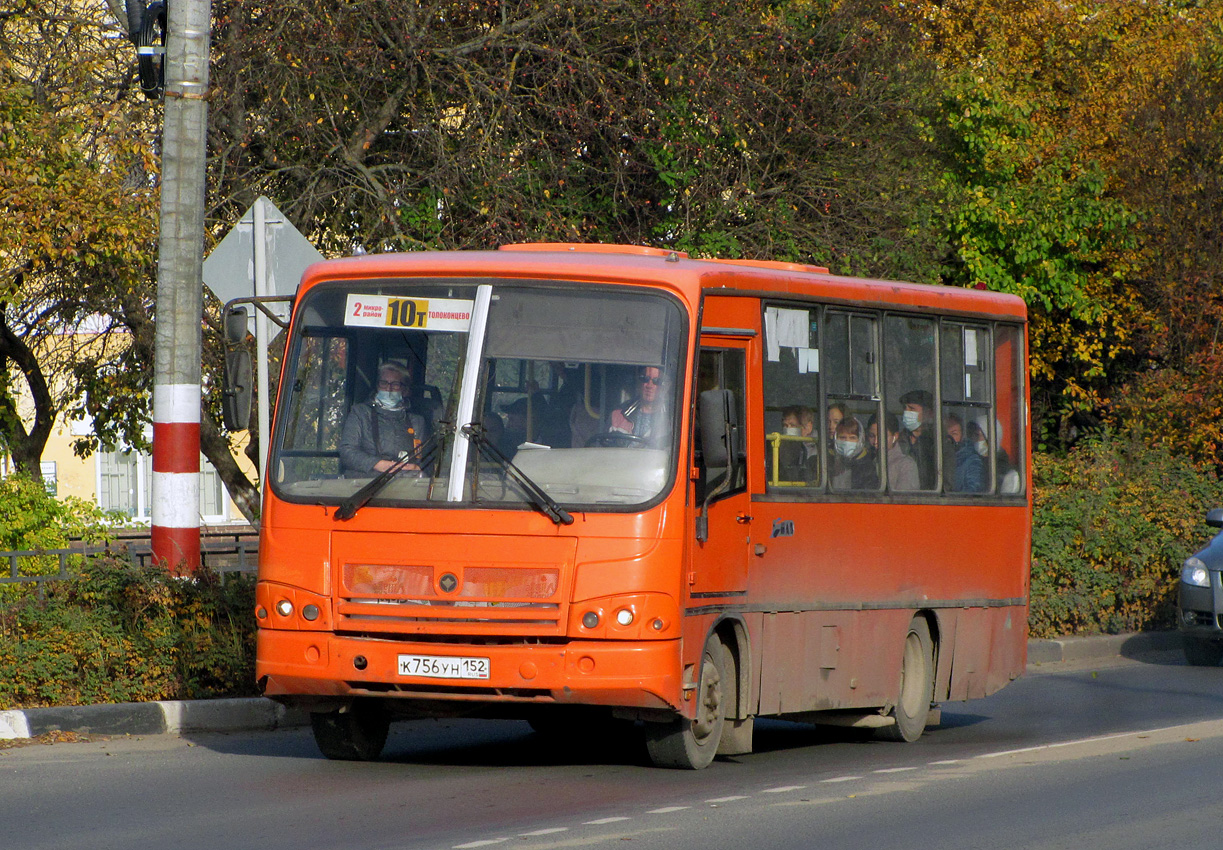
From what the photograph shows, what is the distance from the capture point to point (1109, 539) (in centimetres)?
1942

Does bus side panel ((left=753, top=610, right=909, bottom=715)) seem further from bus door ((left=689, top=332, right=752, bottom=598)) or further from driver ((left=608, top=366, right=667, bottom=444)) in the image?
driver ((left=608, top=366, right=667, bottom=444))

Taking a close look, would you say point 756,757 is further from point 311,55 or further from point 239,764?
point 311,55

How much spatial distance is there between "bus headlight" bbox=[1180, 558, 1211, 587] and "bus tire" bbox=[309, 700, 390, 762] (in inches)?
406

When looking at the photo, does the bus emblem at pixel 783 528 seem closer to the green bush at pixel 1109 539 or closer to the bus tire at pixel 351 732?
the bus tire at pixel 351 732

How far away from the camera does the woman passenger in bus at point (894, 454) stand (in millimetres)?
11211

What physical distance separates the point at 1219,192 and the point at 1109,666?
10240mm

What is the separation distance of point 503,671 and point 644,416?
1.46 m

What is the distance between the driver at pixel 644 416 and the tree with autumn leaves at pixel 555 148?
914cm

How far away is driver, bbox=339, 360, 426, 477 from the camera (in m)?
Answer: 9.27

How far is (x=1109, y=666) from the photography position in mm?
17656

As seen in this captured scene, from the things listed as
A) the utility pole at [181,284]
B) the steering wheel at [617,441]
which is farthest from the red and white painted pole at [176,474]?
the steering wheel at [617,441]

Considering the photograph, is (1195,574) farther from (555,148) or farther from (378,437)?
(378,437)

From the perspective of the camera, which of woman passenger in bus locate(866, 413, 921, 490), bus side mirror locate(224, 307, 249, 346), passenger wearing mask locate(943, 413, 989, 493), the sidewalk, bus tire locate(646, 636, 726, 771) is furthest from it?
passenger wearing mask locate(943, 413, 989, 493)

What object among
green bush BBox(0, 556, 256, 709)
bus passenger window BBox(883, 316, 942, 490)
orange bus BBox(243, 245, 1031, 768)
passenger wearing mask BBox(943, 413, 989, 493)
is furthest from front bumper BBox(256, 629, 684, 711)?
passenger wearing mask BBox(943, 413, 989, 493)
